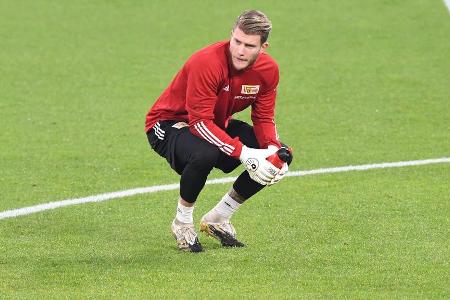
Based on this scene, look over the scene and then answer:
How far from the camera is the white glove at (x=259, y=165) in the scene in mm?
8680

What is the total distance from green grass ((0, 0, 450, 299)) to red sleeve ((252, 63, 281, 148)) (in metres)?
0.74

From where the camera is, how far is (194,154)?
883cm

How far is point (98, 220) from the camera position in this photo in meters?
10.2

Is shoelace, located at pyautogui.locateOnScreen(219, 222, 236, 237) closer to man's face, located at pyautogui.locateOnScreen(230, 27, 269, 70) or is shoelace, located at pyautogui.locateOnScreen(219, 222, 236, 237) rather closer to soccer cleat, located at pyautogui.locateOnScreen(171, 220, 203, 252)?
soccer cleat, located at pyautogui.locateOnScreen(171, 220, 203, 252)

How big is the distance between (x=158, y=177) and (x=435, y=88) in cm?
590

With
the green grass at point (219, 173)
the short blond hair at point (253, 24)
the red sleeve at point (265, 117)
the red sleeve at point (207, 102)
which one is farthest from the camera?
the red sleeve at point (265, 117)

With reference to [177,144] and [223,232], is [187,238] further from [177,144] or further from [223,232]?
[177,144]

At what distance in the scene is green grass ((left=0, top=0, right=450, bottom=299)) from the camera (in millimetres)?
8203

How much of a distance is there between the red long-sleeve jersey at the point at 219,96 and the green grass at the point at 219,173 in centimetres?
82

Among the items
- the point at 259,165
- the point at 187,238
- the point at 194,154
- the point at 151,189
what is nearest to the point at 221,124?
the point at 194,154

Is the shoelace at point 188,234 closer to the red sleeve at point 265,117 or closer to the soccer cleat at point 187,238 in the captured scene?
the soccer cleat at point 187,238

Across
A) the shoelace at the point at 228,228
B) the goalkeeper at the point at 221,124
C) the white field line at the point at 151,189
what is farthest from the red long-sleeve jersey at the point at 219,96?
the white field line at the point at 151,189

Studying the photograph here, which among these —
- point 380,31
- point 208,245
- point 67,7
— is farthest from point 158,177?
point 67,7

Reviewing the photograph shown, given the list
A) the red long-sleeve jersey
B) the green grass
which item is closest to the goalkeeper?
the red long-sleeve jersey
